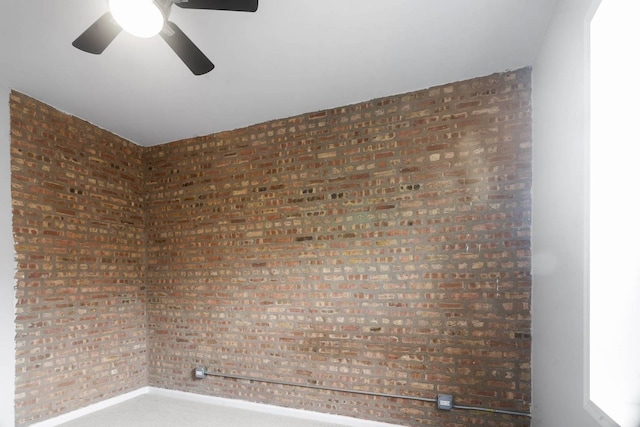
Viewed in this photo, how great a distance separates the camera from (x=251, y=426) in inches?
133

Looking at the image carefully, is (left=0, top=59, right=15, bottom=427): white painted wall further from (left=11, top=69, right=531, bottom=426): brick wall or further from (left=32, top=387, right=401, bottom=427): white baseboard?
(left=32, top=387, right=401, bottom=427): white baseboard

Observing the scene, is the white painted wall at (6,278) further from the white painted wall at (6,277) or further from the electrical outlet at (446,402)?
the electrical outlet at (446,402)

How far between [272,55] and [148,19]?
42.7 inches

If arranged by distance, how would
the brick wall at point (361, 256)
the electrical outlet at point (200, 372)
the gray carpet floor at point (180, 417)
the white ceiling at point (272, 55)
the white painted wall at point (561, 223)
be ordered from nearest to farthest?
the white painted wall at point (561, 223) → the white ceiling at point (272, 55) → the brick wall at point (361, 256) → the gray carpet floor at point (180, 417) → the electrical outlet at point (200, 372)

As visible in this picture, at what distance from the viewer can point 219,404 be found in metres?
3.90

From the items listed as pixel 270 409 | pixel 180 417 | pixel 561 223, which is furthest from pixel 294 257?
pixel 561 223

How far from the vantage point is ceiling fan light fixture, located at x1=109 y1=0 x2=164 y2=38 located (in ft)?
5.83

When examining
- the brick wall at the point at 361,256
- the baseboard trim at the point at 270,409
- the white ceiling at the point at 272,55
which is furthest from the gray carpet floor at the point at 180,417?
the white ceiling at the point at 272,55

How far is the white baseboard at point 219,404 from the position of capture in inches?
132

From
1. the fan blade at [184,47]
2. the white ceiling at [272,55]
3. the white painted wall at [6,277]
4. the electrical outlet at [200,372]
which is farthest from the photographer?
the electrical outlet at [200,372]

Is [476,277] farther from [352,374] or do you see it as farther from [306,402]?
[306,402]

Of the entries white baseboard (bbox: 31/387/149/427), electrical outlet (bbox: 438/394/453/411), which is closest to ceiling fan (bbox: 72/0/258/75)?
electrical outlet (bbox: 438/394/453/411)
